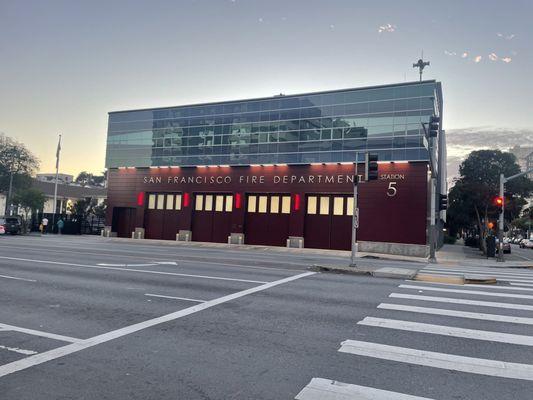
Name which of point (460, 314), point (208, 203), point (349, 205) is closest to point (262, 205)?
point (208, 203)

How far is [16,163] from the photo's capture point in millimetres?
64812

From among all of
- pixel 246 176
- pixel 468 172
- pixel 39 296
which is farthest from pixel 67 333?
pixel 468 172

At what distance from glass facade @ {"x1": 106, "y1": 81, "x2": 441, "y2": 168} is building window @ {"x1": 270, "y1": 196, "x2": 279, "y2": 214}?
10.2 feet

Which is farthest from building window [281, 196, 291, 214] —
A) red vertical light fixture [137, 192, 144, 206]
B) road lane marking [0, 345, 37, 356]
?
road lane marking [0, 345, 37, 356]

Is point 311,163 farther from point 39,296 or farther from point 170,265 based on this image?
point 39,296

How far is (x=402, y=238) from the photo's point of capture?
2986 centimetres

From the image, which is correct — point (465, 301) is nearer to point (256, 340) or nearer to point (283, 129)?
point (256, 340)

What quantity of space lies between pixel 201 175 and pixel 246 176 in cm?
479

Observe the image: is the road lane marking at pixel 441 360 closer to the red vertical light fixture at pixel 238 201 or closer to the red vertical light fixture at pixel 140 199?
the red vertical light fixture at pixel 238 201

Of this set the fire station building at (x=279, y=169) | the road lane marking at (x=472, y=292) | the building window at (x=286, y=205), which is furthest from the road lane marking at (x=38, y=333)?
the building window at (x=286, y=205)

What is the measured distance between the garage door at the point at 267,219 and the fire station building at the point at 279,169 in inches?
3.5

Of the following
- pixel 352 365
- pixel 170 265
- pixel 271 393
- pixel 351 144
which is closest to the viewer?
pixel 271 393

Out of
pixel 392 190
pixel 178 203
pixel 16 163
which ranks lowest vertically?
pixel 178 203

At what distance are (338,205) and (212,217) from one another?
1180cm
